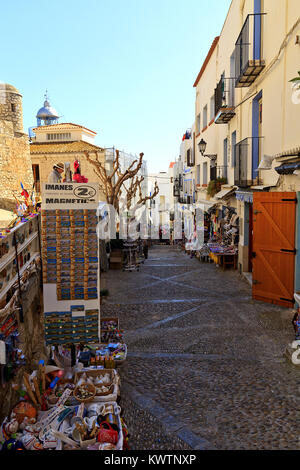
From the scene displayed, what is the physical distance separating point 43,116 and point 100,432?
147 ft

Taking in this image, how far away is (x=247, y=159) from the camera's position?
12.0m

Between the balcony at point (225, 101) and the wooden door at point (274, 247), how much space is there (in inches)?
251

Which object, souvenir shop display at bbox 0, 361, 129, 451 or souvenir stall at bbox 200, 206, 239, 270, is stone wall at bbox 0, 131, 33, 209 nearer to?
souvenir stall at bbox 200, 206, 239, 270

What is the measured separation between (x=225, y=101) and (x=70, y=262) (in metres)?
12.6

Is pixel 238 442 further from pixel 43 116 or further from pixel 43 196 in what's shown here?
pixel 43 116

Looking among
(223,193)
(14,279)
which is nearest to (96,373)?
(14,279)

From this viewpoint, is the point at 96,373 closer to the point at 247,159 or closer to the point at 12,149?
the point at 247,159

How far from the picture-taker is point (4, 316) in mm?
4473

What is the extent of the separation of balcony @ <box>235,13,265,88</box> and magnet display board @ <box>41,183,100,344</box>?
7.32m

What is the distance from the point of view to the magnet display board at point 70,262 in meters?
5.95

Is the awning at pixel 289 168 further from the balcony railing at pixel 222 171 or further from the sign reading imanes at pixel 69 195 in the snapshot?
the balcony railing at pixel 222 171

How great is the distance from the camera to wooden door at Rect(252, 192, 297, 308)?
8.67 m

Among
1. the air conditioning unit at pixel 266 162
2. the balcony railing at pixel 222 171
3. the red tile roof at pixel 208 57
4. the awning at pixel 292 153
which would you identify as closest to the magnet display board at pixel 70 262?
the awning at pixel 292 153

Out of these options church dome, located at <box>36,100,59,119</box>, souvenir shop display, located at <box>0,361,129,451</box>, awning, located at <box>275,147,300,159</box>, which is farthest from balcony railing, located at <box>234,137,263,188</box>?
church dome, located at <box>36,100,59,119</box>
